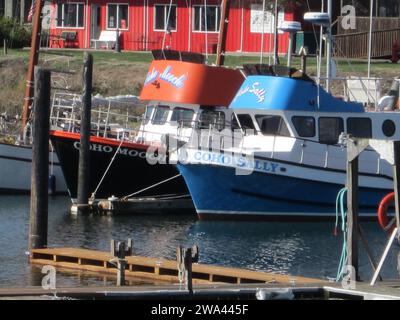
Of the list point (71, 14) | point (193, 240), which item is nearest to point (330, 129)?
point (193, 240)

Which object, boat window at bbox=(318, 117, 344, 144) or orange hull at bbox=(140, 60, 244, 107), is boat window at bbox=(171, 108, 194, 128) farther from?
boat window at bbox=(318, 117, 344, 144)

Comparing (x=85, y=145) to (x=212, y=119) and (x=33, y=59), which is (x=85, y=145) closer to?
(x=212, y=119)

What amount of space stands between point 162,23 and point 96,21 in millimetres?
3435

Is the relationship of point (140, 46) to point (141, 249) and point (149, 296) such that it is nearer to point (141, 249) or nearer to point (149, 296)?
point (141, 249)

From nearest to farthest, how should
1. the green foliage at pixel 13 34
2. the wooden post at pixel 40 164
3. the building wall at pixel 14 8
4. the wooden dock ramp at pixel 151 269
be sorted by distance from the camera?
the wooden dock ramp at pixel 151 269 < the wooden post at pixel 40 164 < the green foliage at pixel 13 34 < the building wall at pixel 14 8

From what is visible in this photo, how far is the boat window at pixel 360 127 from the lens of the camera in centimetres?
2928

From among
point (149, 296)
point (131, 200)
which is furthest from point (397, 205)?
point (131, 200)

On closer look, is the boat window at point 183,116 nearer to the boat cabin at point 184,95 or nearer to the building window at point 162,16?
the boat cabin at point 184,95

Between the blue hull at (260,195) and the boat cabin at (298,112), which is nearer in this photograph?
the boat cabin at (298,112)

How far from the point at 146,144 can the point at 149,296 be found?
13.9 metres

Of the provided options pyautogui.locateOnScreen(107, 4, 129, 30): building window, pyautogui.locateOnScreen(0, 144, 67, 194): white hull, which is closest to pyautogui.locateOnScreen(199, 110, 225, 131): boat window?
pyautogui.locateOnScreen(0, 144, 67, 194): white hull

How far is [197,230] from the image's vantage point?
28.7m

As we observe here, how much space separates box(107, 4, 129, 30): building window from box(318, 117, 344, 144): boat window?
26366 millimetres

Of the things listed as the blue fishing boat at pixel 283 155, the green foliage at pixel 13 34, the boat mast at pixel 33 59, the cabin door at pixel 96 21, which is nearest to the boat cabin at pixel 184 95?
the blue fishing boat at pixel 283 155
